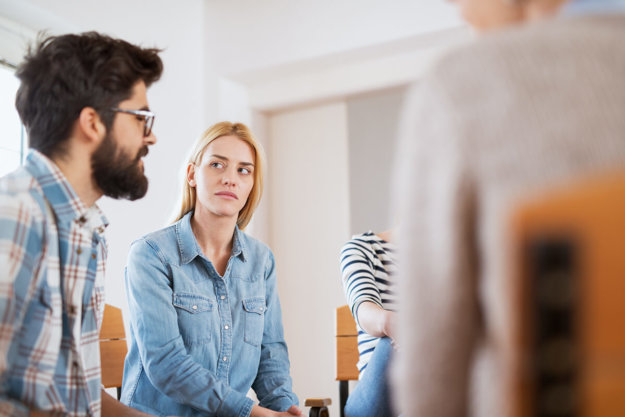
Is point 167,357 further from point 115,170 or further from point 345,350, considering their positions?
point 345,350

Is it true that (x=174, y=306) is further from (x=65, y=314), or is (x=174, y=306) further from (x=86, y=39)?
(x=86, y=39)

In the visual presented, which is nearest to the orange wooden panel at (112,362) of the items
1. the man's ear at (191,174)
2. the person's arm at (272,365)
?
the person's arm at (272,365)

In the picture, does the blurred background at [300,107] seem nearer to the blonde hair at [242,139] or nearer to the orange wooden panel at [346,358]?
the blonde hair at [242,139]

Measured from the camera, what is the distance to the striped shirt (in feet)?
5.54

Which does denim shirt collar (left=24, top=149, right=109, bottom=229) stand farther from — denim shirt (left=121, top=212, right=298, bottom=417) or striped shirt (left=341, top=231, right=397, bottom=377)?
striped shirt (left=341, top=231, right=397, bottom=377)

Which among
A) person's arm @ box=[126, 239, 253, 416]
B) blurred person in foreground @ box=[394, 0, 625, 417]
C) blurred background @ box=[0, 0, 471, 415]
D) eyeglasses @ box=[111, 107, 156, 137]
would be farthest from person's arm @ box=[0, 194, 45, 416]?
blurred background @ box=[0, 0, 471, 415]

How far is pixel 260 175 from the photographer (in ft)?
6.97

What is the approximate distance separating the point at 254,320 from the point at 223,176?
Result: 44cm

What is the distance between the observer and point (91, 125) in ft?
4.44

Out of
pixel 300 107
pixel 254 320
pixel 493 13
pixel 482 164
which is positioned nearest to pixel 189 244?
pixel 254 320

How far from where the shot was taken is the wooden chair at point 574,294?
1.26 feet

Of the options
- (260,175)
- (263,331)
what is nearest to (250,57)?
(260,175)

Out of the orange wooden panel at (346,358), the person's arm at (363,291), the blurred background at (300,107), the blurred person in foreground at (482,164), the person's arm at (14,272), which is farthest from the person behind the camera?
the blurred background at (300,107)

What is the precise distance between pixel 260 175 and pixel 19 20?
4.42 feet
